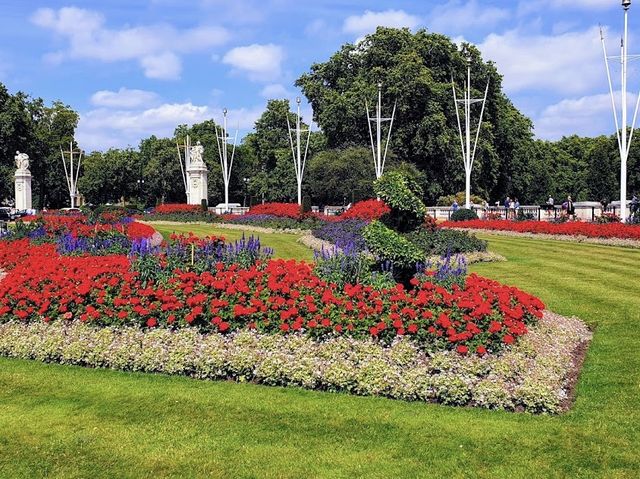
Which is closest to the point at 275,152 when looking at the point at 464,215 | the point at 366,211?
the point at 464,215

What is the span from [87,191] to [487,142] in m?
46.5

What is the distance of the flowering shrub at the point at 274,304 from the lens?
6.54 m

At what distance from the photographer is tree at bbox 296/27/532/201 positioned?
44531 millimetres

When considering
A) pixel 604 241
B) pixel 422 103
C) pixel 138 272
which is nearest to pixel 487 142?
pixel 422 103

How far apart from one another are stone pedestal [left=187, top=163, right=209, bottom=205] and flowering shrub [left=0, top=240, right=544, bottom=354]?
39150mm

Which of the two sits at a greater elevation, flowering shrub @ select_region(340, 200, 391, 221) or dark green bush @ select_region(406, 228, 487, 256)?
flowering shrub @ select_region(340, 200, 391, 221)

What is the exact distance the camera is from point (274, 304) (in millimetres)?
7125

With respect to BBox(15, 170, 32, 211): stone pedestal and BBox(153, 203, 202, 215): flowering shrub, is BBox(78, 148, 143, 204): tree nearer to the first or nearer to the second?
BBox(15, 170, 32, 211): stone pedestal

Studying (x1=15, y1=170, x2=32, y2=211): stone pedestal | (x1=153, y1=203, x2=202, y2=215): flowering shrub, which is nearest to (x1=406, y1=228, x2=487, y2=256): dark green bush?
(x1=153, y1=203, x2=202, y2=215): flowering shrub

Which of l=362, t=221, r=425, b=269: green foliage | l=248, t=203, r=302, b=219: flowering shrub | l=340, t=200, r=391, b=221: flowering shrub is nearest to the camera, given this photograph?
l=362, t=221, r=425, b=269: green foliage

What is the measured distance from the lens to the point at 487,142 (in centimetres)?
4700

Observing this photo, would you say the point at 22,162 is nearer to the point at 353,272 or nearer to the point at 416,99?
the point at 416,99

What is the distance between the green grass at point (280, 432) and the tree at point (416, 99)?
3922 cm

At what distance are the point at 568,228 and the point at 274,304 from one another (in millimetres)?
18565
